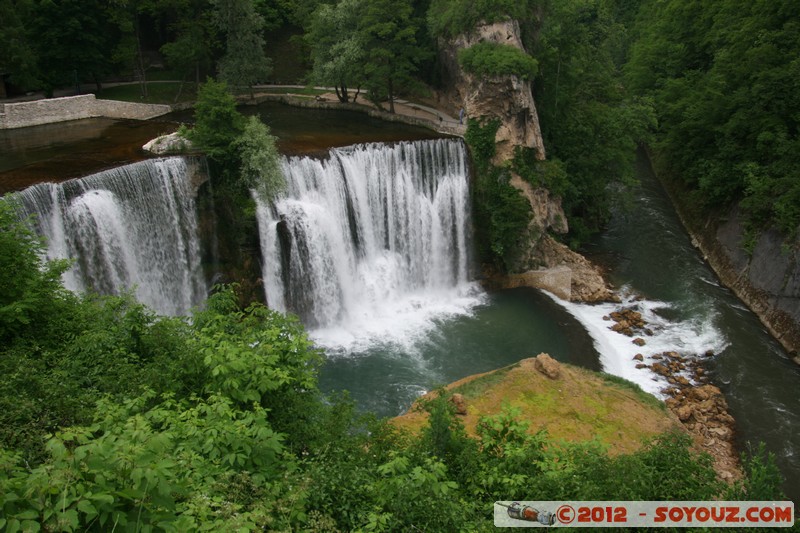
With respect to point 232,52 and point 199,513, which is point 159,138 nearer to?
point 232,52

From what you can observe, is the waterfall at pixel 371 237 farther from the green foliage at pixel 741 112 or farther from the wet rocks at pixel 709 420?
the green foliage at pixel 741 112

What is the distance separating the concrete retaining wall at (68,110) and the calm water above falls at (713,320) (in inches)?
932

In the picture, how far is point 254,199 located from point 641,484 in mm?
17165

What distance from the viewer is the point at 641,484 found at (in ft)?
26.3

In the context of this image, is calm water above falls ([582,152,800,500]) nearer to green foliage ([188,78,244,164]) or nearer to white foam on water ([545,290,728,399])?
white foam on water ([545,290,728,399])

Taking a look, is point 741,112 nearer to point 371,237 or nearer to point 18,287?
point 371,237

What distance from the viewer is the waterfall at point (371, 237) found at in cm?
2250

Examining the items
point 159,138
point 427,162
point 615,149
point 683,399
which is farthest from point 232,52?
point 683,399

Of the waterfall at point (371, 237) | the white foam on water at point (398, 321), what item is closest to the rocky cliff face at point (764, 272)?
the white foam on water at point (398, 321)

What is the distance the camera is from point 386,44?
30.2 m

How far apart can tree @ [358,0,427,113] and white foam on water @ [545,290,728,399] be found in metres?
14.0

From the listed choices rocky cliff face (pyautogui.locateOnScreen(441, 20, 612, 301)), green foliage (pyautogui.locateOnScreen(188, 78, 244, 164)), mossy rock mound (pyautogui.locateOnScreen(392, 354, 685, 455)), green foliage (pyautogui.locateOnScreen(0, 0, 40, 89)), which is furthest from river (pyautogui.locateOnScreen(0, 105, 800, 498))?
green foliage (pyautogui.locateOnScreen(0, 0, 40, 89))

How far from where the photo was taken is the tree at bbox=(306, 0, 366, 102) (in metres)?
29.7

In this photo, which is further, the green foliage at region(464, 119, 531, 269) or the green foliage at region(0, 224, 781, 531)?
the green foliage at region(464, 119, 531, 269)
